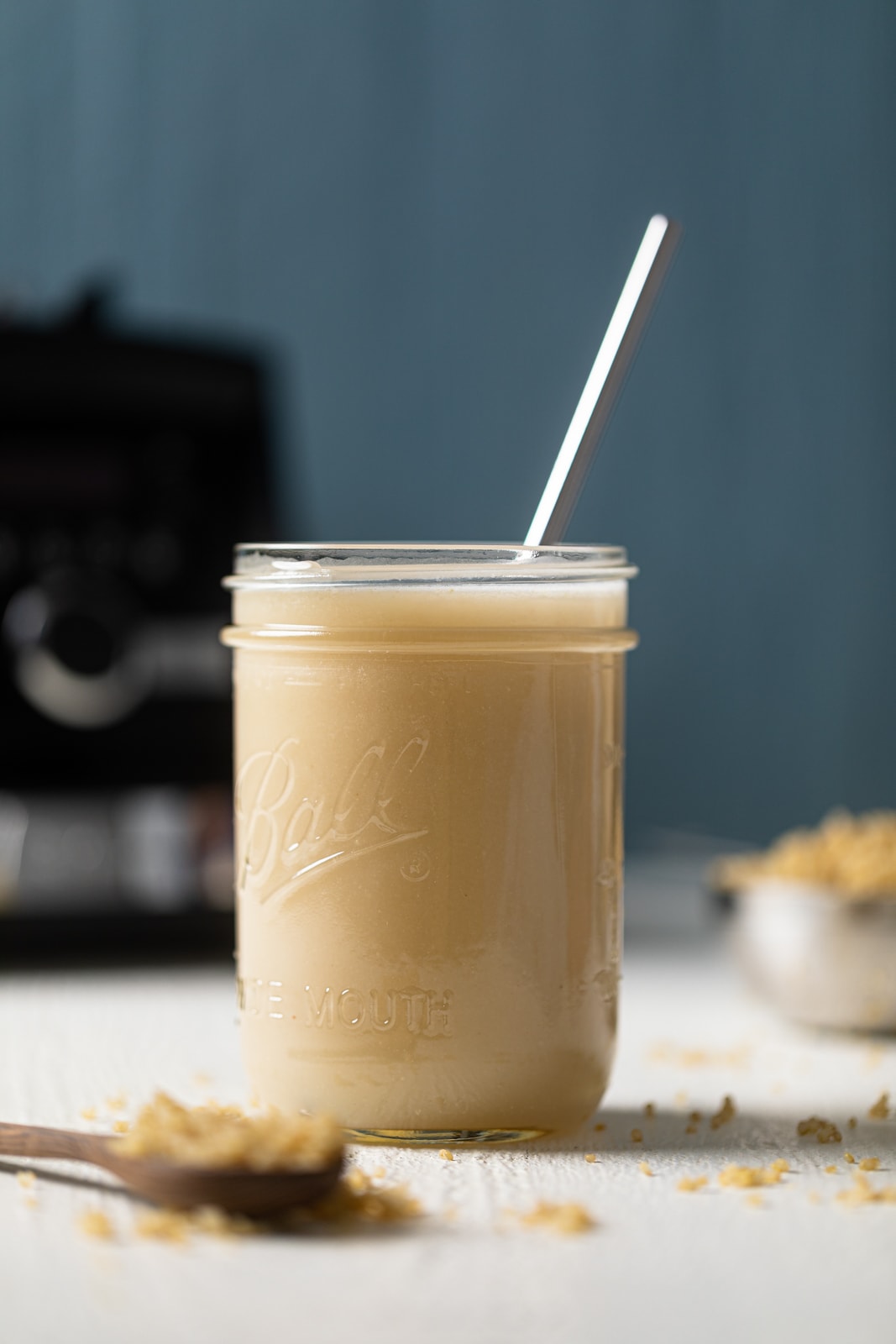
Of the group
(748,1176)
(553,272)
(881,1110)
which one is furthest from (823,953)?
(553,272)

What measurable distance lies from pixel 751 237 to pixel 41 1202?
4.07 ft

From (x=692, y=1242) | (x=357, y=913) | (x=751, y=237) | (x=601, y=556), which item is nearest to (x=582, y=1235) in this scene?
(x=692, y=1242)

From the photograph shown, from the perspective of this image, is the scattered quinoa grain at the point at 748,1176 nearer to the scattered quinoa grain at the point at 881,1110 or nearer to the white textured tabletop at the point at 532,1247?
the white textured tabletop at the point at 532,1247

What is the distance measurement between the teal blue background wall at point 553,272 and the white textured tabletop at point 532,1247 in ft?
2.63

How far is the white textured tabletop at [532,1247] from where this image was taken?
473 millimetres

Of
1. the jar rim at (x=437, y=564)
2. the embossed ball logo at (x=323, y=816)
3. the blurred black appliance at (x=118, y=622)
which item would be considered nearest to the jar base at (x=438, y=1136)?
the embossed ball logo at (x=323, y=816)

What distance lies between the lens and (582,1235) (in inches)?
21.7

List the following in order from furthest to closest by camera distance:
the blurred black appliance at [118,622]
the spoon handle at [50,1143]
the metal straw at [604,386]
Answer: the blurred black appliance at [118,622] → the metal straw at [604,386] → the spoon handle at [50,1143]

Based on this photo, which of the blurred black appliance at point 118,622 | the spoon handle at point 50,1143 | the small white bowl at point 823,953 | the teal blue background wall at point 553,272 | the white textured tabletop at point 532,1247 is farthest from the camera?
the teal blue background wall at point 553,272

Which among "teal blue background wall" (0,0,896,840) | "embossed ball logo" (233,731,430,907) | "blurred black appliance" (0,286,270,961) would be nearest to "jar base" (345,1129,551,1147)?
"embossed ball logo" (233,731,430,907)

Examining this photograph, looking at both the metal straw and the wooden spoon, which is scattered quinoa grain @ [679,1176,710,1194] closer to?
the wooden spoon

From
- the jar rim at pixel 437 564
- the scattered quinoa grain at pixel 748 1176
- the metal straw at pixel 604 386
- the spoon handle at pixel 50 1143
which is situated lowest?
the scattered quinoa grain at pixel 748 1176

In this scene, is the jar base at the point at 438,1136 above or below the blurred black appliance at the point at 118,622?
below

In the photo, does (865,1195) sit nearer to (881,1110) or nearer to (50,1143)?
(881,1110)
